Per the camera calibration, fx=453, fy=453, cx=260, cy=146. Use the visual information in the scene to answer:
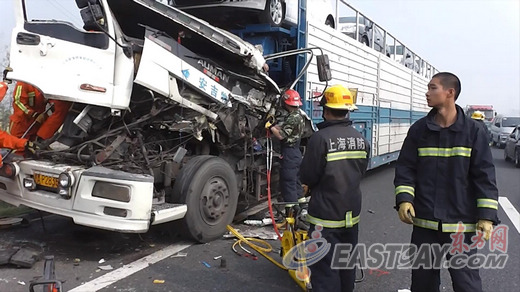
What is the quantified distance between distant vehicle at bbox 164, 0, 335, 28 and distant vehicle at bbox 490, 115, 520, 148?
62.9 feet

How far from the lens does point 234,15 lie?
636 centimetres

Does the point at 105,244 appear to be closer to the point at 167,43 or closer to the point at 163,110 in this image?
the point at 163,110

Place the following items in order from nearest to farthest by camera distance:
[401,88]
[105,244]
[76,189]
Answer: [76,189] < [105,244] < [401,88]

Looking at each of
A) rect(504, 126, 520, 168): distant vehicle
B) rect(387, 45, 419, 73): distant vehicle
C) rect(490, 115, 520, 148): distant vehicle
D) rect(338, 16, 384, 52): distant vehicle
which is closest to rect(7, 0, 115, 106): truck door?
rect(338, 16, 384, 52): distant vehicle

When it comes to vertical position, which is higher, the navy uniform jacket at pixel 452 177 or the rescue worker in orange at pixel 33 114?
the rescue worker in orange at pixel 33 114

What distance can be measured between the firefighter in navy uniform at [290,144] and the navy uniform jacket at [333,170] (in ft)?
8.30

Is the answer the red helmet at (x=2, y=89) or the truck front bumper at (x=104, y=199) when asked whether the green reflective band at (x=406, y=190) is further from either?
the red helmet at (x=2, y=89)

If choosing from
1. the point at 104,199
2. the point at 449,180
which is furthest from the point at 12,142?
the point at 449,180

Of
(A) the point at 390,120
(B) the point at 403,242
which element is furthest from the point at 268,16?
(A) the point at 390,120

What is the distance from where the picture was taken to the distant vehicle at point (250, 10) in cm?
608

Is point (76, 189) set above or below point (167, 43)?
below

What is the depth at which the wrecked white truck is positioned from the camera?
13.2 ft

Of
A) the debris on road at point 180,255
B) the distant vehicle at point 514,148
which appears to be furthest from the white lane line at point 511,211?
the distant vehicle at point 514,148

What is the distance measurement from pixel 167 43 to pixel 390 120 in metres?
7.56
